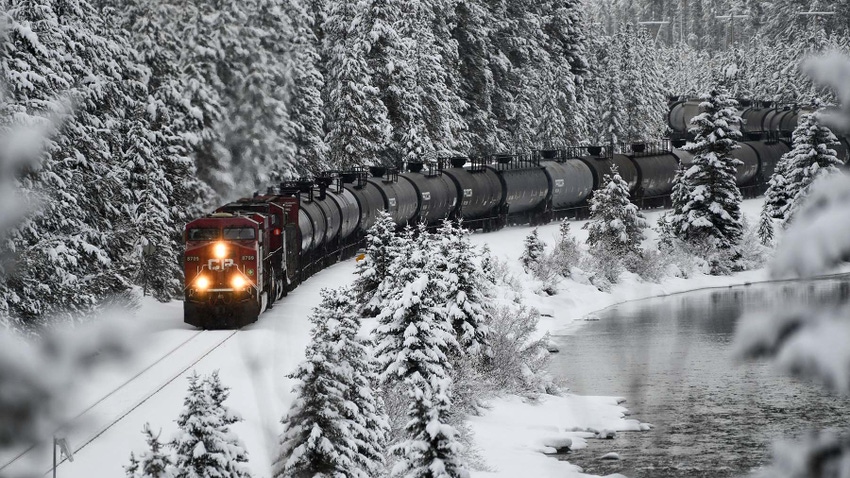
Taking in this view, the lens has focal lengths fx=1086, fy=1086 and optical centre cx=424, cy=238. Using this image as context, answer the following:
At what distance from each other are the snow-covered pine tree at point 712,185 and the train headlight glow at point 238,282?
3327 centimetres

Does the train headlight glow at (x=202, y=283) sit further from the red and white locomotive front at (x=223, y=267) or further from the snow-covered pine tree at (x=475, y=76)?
the snow-covered pine tree at (x=475, y=76)

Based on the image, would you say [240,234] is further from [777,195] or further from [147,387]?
[777,195]

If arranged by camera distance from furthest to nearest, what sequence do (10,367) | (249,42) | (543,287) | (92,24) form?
1. (543,287)
2. (249,42)
3. (92,24)
4. (10,367)

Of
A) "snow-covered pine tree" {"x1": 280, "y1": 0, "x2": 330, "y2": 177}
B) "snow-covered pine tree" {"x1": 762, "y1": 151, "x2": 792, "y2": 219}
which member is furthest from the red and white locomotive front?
"snow-covered pine tree" {"x1": 762, "y1": 151, "x2": 792, "y2": 219}

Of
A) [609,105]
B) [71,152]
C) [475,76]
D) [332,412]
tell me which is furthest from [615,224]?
[609,105]

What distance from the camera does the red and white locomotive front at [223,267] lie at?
95.0 ft

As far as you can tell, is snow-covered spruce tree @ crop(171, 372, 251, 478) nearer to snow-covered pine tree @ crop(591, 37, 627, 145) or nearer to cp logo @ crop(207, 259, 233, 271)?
cp logo @ crop(207, 259, 233, 271)

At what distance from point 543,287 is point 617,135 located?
5978cm

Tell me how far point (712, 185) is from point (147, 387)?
4156 centimetres

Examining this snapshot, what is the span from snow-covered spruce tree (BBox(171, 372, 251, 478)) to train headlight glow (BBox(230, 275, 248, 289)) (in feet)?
55.8

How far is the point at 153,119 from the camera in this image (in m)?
39.2

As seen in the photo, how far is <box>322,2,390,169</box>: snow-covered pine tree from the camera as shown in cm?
6488

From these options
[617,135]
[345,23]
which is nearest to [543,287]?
[345,23]

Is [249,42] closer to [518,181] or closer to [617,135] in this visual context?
[518,181]
